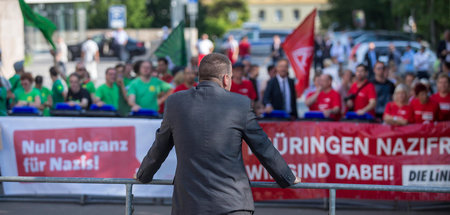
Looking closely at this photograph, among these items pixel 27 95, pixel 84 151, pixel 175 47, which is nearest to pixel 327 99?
pixel 175 47

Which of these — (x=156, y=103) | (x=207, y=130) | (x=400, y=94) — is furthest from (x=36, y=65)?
(x=207, y=130)

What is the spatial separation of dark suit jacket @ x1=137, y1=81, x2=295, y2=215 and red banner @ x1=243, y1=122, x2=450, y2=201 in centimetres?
401

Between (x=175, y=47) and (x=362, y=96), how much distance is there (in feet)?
12.5

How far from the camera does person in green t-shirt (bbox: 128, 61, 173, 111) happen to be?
32.0 ft

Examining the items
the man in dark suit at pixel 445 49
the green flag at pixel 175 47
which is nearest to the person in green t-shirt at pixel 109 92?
the green flag at pixel 175 47

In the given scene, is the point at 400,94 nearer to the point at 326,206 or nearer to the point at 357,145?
the point at 357,145

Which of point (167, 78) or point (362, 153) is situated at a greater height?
point (167, 78)

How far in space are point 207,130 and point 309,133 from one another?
14.1 feet

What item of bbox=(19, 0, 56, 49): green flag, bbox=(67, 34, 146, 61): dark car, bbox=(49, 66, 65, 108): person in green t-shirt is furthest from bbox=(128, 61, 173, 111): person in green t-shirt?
bbox=(67, 34, 146, 61): dark car

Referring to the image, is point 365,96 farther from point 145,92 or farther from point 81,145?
point 81,145

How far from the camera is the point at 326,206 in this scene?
809cm

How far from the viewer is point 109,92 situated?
10.4m

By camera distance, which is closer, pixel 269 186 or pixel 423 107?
pixel 269 186

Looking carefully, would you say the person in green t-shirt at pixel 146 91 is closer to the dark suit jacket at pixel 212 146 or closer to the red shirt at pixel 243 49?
the dark suit jacket at pixel 212 146
